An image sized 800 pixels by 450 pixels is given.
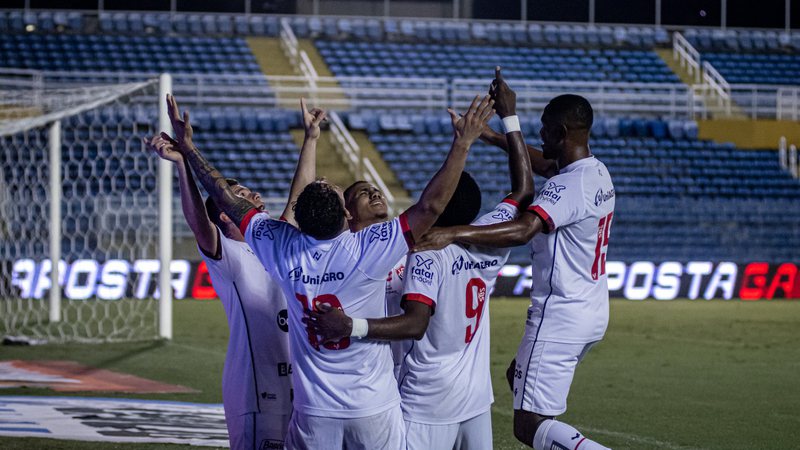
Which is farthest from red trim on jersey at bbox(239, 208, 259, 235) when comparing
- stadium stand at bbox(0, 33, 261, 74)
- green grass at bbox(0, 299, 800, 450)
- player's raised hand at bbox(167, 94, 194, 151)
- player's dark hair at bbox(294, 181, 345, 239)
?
stadium stand at bbox(0, 33, 261, 74)

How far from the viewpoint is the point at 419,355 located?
439 centimetres

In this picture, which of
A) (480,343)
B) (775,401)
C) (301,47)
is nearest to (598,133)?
(301,47)

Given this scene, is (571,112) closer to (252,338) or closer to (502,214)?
(502,214)

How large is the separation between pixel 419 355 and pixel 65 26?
Result: 2782 centimetres

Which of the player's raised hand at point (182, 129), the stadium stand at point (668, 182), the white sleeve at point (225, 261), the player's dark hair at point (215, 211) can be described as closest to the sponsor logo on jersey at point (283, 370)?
the white sleeve at point (225, 261)

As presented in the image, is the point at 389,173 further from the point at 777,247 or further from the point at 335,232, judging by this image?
the point at 335,232

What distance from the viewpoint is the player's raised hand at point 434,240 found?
4.27 metres

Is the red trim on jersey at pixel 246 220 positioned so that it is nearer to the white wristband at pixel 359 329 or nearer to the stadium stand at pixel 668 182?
the white wristband at pixel 359 329

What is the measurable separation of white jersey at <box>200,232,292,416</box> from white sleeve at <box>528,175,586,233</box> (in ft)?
3.90

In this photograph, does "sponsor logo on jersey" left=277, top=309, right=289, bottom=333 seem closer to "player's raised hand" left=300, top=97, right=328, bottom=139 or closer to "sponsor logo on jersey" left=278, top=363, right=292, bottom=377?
"sponsor logo on jersey" left=278, top=363, right=292, bottom=377

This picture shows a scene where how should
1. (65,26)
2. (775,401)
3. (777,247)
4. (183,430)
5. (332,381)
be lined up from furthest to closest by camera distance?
(65,26) < (777,247) < (775,401) < (183,430) < (332,381)

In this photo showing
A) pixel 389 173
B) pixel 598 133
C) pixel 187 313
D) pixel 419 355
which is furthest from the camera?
pixel 598 133

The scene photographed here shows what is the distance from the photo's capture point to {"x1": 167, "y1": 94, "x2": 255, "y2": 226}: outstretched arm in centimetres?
441

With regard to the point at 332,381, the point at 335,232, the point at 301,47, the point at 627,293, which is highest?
the point at 301,47
